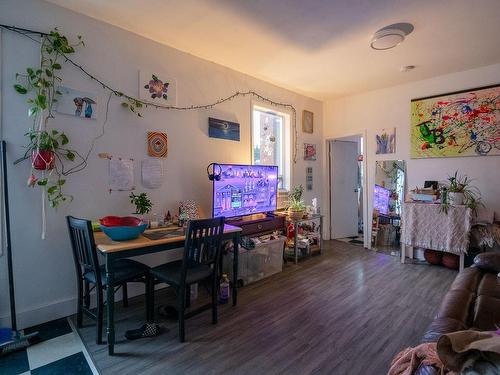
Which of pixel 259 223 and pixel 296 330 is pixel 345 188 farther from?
pixel 296 330

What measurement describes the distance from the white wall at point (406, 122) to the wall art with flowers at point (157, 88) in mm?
3023

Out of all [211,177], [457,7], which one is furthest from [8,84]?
[457,7]

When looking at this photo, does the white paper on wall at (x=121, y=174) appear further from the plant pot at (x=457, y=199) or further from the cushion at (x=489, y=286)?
the plant pot at (x=457, y=199)

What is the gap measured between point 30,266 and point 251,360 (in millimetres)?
1861

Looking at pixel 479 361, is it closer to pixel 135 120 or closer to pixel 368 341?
pixel 368 341

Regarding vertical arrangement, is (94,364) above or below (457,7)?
below

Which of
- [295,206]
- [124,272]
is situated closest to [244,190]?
[295,206]

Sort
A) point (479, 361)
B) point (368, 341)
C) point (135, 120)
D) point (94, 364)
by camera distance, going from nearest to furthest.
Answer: point (479, 361) → point (94, 364) → point (368, 341) → point (135, 120)

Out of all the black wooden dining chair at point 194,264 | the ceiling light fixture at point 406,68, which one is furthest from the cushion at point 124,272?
the ceiling light fixture at point 406,68

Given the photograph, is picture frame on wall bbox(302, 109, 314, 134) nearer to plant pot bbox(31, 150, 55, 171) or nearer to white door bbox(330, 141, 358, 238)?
white door bbox(330, 141, 358, 238)

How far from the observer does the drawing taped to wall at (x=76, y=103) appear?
2209 millimetres

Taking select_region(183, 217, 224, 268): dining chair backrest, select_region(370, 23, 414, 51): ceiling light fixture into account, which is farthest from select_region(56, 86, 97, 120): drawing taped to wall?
select_region(370, 23, 414, 51): ceiling light fixture

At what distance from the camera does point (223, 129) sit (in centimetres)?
334

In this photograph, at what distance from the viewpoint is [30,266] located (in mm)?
2107
